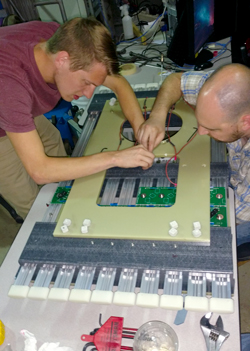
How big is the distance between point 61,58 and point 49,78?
0.70 ft

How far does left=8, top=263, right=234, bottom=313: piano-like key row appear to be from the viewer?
0.87m

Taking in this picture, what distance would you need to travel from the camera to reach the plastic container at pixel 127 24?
7.93ft

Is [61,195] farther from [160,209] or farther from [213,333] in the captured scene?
[213,333]

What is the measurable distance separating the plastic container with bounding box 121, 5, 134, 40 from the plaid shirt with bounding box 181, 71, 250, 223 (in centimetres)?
118

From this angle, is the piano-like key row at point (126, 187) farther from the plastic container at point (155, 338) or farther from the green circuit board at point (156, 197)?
the plastic container at point (155, 338)

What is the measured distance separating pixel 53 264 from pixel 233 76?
36.7 inches

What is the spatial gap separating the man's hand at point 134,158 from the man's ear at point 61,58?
1.33ft

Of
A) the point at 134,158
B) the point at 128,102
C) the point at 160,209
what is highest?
the point at 128,102

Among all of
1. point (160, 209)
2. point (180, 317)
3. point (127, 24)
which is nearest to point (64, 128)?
point (127, 24)

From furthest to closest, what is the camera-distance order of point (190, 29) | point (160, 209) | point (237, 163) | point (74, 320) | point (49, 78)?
point (190, 29), point (237, 163), point (49, 78), point (160, 209), point (74, 320)

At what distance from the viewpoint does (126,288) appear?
0.93 meters

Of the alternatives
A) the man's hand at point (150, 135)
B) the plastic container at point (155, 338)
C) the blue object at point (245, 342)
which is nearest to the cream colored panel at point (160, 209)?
the man's hand at point (150, 135)

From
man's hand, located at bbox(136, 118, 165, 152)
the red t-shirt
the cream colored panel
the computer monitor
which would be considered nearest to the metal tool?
the cream colored panel

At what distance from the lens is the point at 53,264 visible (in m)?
1.02
